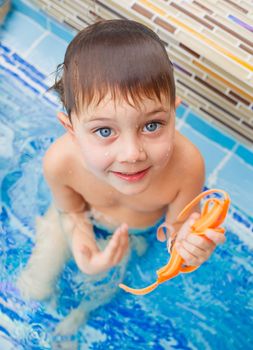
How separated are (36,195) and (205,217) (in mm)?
875

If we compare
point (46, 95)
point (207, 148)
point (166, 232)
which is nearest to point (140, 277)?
point (166, 232)

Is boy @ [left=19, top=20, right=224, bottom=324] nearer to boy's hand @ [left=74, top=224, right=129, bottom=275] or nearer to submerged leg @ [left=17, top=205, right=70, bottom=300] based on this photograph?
boy's hand @ [left=74, top=224, right=129, bottom=275]

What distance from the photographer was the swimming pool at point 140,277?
1786 mm

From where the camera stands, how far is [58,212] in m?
1.71

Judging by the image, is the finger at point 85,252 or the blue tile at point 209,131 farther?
the blue tile at point 209,131

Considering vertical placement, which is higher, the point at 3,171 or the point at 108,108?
the point at 108,108

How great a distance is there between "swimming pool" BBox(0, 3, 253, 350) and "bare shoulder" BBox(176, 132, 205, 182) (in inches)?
17.8

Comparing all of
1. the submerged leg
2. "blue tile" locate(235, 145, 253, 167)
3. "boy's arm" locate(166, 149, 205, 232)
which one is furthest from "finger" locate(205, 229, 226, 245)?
"blue tile" locate(235, 145, 253, 167)

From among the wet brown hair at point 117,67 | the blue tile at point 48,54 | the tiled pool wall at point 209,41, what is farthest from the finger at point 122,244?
the blue tile at point 48,54

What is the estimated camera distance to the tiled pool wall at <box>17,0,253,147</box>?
1704 millimetres

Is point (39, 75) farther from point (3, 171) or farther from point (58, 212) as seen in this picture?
point (58, 212)

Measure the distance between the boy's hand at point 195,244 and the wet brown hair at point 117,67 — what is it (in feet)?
0.98

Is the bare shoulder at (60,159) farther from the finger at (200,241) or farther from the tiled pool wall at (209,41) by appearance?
the tiled pool wall at (209,41)

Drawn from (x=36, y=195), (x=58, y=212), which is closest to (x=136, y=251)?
(x=58, y=212)
